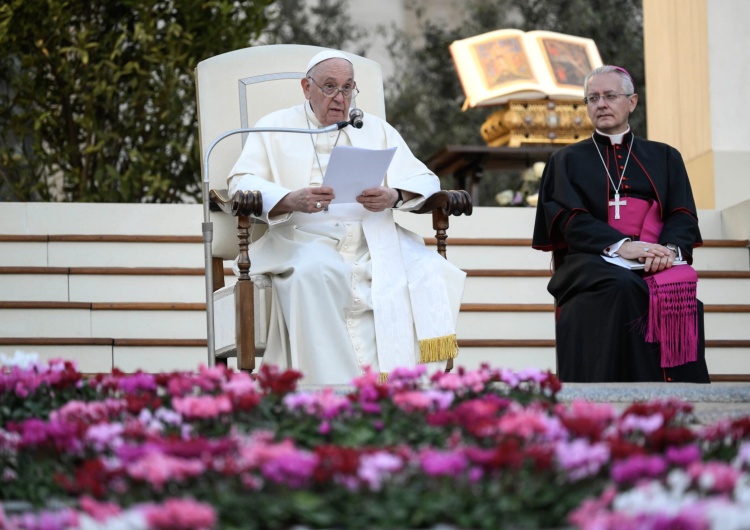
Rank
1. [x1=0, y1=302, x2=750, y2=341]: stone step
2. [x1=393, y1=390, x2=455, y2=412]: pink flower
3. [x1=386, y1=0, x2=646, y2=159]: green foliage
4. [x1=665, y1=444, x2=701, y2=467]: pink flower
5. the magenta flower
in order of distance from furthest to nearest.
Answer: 1. [x1=386, y1=0, x2=646, y2=159]: green foliage
2. [x1=0, y1=302, x2=750, y2=341]: stone step
3. [x1=393, y1=390, x2=455, y2=412]: pink flower
4. the magenta flower
5. [x1=665, y1=444, x2=701, y2=467]: pink flower

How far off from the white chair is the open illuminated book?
386cm

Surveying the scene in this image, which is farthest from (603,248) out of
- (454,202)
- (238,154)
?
(238,154)

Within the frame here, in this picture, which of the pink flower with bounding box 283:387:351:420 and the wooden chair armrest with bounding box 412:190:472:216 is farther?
the wooden chair armrest with bounding box 412:190:472:216

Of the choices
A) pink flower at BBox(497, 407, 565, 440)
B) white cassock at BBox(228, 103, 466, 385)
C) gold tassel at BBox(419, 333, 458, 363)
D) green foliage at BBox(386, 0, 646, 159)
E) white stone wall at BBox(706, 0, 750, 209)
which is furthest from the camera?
green foliage at BBox(386, 0, 646, 159)

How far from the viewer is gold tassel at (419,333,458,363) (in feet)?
15.3

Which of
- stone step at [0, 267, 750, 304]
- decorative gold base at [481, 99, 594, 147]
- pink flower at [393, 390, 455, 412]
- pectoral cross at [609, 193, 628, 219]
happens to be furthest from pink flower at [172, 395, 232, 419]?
decorative gold base at [481, 99, 594, 147]

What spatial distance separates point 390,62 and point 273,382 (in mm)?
12331

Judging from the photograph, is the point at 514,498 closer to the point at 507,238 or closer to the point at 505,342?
A: the point at 505,342

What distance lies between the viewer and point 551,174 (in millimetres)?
5176

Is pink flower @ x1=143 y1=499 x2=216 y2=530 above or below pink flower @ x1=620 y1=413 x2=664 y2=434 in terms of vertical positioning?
above

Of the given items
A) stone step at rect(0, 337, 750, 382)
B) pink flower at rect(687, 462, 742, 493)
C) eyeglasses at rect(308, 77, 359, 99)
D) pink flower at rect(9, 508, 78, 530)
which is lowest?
stone step at rect(0, 337, 750, 382)

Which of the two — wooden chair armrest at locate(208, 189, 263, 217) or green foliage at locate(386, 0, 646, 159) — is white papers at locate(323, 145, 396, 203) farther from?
green foliage at locate(386, 0, 646, 159)

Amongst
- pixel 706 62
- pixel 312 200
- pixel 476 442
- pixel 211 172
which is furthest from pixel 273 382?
pixel 706 62

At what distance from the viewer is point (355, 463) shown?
1863 millimetres
